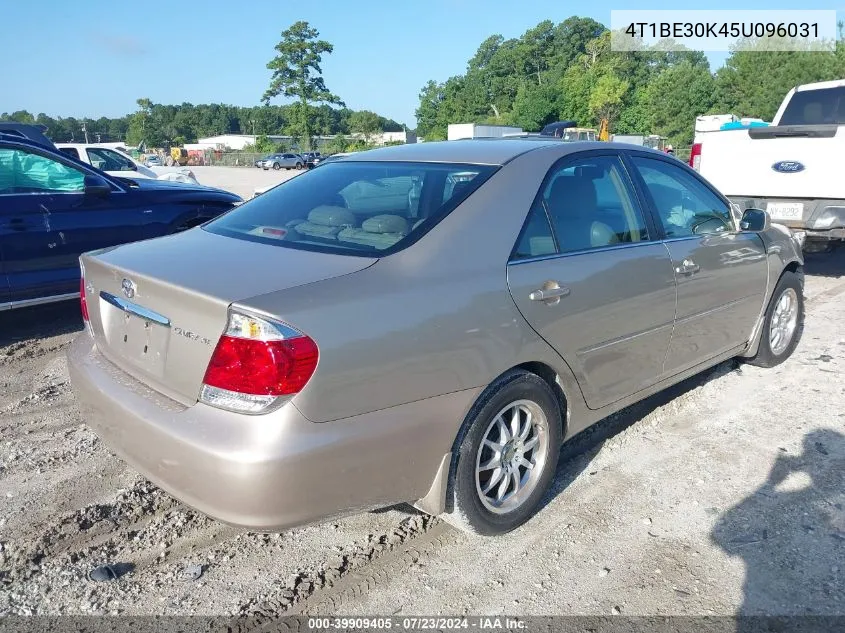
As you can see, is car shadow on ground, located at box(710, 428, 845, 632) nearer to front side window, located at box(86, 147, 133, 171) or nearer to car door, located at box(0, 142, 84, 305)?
car door, located at box(0, 142, 84, 305)

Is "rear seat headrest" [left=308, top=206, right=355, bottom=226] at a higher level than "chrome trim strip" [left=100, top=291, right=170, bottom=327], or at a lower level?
higher

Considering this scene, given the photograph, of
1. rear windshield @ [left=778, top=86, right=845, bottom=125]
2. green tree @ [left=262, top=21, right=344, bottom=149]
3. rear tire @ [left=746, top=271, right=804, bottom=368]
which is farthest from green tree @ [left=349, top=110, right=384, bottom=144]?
rear tire @ [left=746, top=271, right=804, bottom=368]

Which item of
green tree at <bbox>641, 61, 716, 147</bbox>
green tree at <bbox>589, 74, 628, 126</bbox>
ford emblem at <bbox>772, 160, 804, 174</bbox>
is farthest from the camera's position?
green tree at <bbox>589, 74, 628, 126</bbox>

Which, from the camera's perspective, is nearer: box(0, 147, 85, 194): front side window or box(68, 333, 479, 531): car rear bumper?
box(68, 333, 479, 531): car rear bumper

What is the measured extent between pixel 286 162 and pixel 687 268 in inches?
2131

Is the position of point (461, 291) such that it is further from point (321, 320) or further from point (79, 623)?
point (79, 623)

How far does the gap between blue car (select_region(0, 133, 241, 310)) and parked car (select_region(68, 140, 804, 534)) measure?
9.15 ft

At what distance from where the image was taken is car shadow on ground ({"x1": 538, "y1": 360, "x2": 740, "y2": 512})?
3.46 meters

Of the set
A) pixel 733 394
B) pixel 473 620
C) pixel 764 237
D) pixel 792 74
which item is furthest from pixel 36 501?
pixel 792 74

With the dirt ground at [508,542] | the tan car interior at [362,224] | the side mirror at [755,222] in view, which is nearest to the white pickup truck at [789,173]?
the side mirror at [755,222]

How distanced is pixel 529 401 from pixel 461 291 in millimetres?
635

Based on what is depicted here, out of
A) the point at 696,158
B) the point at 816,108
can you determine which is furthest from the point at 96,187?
the point at 816,108

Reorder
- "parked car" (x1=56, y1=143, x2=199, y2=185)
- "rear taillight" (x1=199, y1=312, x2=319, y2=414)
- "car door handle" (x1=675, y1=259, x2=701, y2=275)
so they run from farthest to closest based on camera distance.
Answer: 1. "parked car" (x1=56, y1=143, x2=199, y2=185)
2. "car door handle" (x1=675, y1=259, x2=701, y2=275)
3. "rear taillight" (x1=199, y1=312, x2=319, y2=414)

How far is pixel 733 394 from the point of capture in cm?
454
